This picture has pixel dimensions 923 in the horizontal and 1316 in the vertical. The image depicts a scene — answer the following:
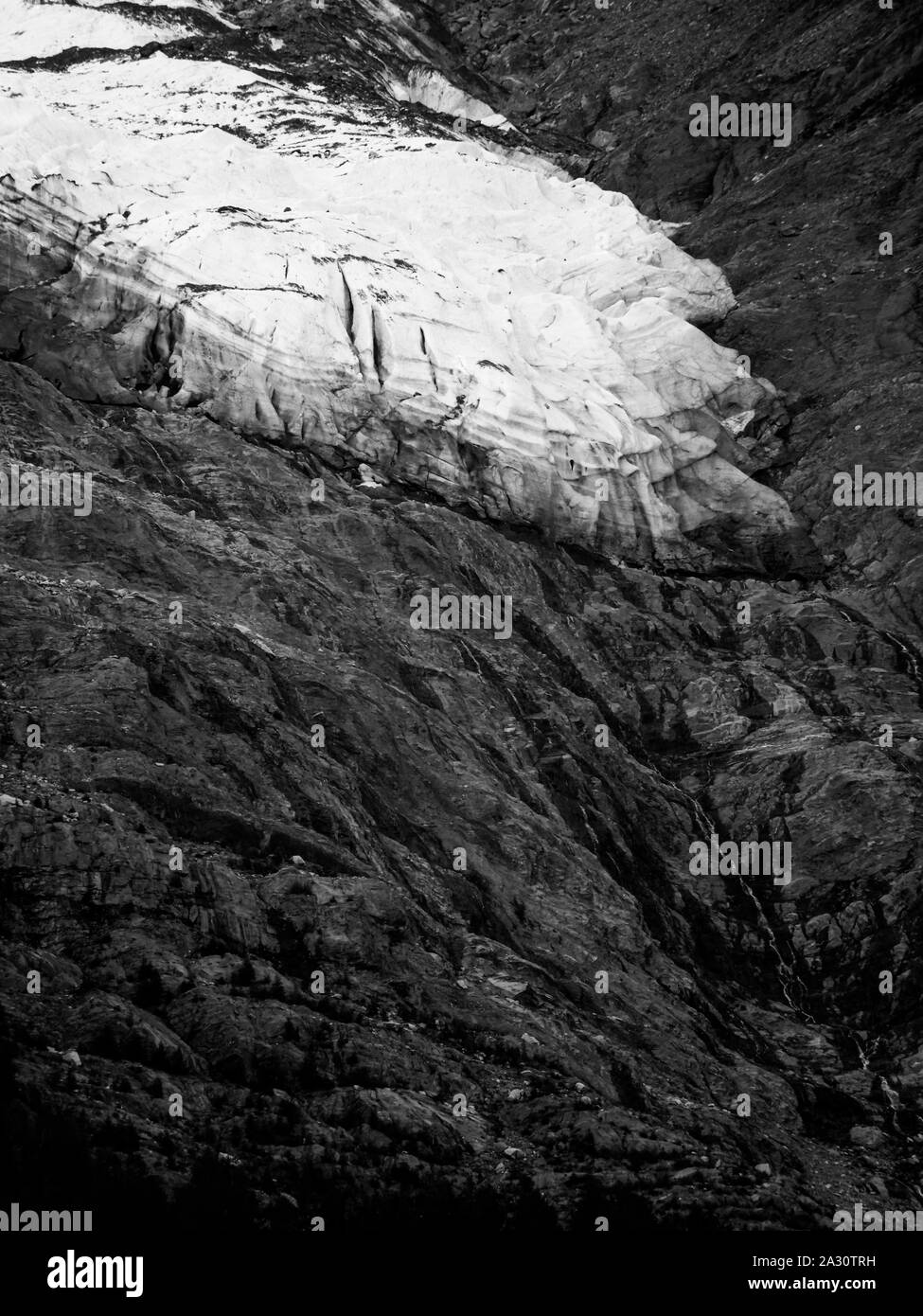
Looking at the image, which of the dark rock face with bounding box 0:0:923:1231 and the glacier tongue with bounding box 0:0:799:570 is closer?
the dark rock face with bounding box 0:0:923:1231

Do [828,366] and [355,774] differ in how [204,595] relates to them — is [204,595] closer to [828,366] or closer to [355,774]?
[355,774]

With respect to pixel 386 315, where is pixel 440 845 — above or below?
below

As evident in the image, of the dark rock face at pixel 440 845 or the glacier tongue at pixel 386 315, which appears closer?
the dark rock face at pixel 440 845

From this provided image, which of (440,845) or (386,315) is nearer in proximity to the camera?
(440,845)

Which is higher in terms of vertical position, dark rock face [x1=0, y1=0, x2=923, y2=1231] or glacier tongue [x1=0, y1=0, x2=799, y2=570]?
glacier tongue [x1=0, y1=0, x2=799, y2=570]
